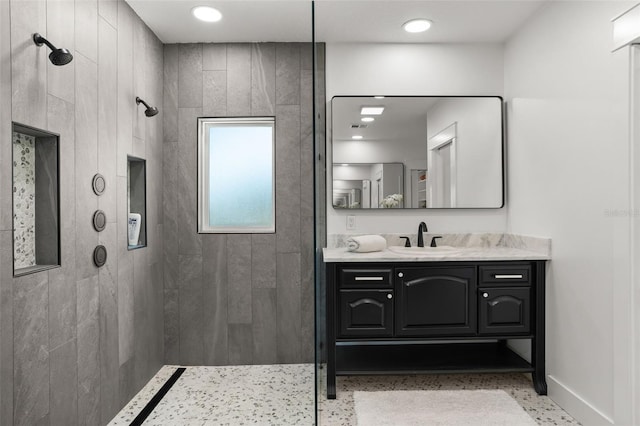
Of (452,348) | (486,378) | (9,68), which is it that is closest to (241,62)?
(9,68)

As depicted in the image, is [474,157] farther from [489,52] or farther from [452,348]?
[452,348]

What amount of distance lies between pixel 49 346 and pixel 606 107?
2.51 metres

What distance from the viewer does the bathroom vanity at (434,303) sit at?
6.49 ft

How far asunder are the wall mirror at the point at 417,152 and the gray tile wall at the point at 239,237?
276 millimetres

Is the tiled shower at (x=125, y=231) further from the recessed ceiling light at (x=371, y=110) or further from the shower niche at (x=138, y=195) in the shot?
the recessed ceiling light at (x=371, y=110)

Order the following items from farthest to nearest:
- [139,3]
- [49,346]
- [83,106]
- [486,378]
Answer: [486,378], [139,3], [83,106], [49,346]

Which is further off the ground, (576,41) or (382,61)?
(382,61)

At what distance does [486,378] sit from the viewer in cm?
220

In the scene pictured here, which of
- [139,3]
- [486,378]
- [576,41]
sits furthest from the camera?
[486,378]

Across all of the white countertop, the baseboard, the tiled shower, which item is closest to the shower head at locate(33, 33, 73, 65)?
the tiled shower

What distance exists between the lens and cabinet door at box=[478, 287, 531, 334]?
6.58ft

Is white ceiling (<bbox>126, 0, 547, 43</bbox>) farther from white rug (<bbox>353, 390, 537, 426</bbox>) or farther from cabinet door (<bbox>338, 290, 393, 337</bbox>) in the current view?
white rug (<bbox>353, 390, 537, 426</bbox>)

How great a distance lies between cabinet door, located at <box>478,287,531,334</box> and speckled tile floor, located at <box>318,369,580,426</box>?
1.15 ft

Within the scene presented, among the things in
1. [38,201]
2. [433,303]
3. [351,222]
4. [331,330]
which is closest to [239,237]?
[351,222]
